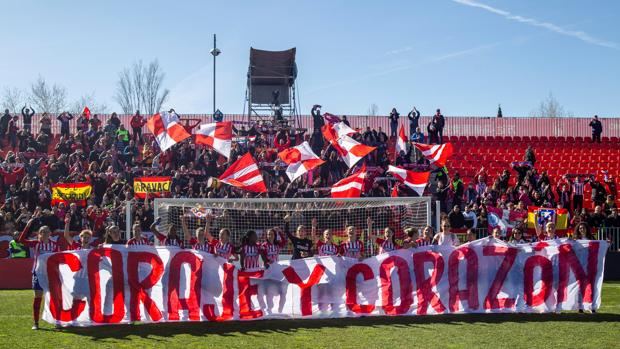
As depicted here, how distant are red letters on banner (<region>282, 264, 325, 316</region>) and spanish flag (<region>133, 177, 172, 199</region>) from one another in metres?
10.7

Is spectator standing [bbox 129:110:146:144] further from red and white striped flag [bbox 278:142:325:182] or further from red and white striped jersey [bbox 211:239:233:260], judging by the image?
red and white striped jersey [bbox 211:239:233:260]

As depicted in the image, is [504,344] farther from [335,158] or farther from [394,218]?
[335,158]

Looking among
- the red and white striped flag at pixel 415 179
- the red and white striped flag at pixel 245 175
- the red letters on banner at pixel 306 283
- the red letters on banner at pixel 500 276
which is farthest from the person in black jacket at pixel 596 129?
the red letters on banner at pixel 306 283

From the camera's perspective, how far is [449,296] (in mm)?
12539

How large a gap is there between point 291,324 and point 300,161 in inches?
394

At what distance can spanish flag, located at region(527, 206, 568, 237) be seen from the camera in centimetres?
2117

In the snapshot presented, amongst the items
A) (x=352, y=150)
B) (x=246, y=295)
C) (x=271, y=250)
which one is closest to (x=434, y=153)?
(x=352, y=150)

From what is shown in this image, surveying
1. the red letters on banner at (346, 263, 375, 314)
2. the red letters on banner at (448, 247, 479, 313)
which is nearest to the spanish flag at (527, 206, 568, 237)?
the red letters on banner at (448, 247, 479, 313)

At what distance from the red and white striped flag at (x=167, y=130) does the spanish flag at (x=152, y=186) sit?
1080 mm

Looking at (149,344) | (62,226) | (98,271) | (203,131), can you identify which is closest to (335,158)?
(203,131)

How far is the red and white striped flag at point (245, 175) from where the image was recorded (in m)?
17.9

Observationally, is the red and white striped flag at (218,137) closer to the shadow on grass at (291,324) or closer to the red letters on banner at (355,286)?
Result: the red letters on banner at (355,286)

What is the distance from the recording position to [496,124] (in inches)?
1481

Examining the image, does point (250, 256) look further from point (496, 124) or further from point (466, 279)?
point (496, 124)
